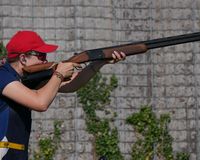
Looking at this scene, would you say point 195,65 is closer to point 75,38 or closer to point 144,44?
point 75,38

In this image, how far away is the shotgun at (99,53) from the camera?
5613 mm

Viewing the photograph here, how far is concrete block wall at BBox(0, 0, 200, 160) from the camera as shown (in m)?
9.80

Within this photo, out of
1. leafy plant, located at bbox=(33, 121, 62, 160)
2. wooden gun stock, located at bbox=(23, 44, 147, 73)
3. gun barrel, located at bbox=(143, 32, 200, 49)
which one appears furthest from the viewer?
leafy plant, located at bbox=(33, 121, 62, 160)

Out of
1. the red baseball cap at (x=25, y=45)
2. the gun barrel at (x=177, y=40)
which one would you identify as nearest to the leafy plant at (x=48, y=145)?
the gun barrel at (x=177, y=40)

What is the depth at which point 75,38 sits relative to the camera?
9875 millimetres

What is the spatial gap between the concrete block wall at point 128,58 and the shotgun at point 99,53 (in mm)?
3678

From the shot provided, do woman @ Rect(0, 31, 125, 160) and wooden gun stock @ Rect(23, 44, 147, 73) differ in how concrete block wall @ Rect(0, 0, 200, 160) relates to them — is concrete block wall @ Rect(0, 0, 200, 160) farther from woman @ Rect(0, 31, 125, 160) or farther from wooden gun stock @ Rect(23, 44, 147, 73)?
woman @ Rect(0, 31, 125, 160)

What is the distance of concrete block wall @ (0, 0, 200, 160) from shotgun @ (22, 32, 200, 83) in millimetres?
3678

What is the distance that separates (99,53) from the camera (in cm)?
602

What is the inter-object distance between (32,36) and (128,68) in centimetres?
441

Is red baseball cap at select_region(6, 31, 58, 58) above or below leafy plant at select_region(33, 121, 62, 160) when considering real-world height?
above

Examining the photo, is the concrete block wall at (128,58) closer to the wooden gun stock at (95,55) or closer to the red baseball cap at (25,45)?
the wooden gun stock at (95,55)

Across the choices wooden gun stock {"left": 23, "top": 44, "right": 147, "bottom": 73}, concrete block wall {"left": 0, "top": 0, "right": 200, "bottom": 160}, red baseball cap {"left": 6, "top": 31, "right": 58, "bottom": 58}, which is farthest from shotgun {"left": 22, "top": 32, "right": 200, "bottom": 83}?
concrete block wall {"left": 0, "top": 0, "right": 200, "bottom": 160}

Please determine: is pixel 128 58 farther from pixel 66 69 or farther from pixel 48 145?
pixel 66 69
